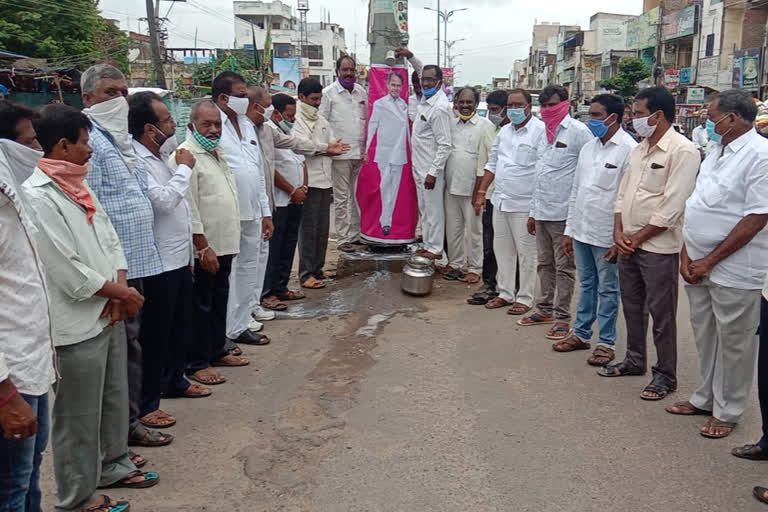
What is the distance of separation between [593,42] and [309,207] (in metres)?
58.1

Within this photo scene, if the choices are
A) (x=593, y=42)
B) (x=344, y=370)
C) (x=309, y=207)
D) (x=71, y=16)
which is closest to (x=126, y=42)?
(x=71, y=16)

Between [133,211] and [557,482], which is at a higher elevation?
[133,211]

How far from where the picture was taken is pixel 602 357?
4855 millimetres

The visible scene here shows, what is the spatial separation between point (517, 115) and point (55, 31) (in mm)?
26225

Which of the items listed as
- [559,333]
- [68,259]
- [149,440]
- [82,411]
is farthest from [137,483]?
[559,333]

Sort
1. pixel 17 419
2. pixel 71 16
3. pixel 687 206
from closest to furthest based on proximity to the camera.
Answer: pixel 17 419, pixel 687 206, pixel 71 16

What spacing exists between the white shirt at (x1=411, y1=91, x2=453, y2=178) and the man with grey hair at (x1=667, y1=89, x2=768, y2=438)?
3.44 meters

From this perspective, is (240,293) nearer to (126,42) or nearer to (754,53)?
(126,42)

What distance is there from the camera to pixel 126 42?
3145 cm

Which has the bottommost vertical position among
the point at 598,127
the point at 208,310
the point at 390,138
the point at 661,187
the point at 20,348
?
the point at 208,310

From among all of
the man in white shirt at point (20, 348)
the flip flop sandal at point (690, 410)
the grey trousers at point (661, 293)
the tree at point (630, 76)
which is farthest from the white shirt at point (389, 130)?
the tree at point (630, 76)

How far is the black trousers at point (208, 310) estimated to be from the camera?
4.51 metres

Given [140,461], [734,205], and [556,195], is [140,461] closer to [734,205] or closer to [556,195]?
[734,205]

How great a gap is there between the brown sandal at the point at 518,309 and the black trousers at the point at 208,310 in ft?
9.11
